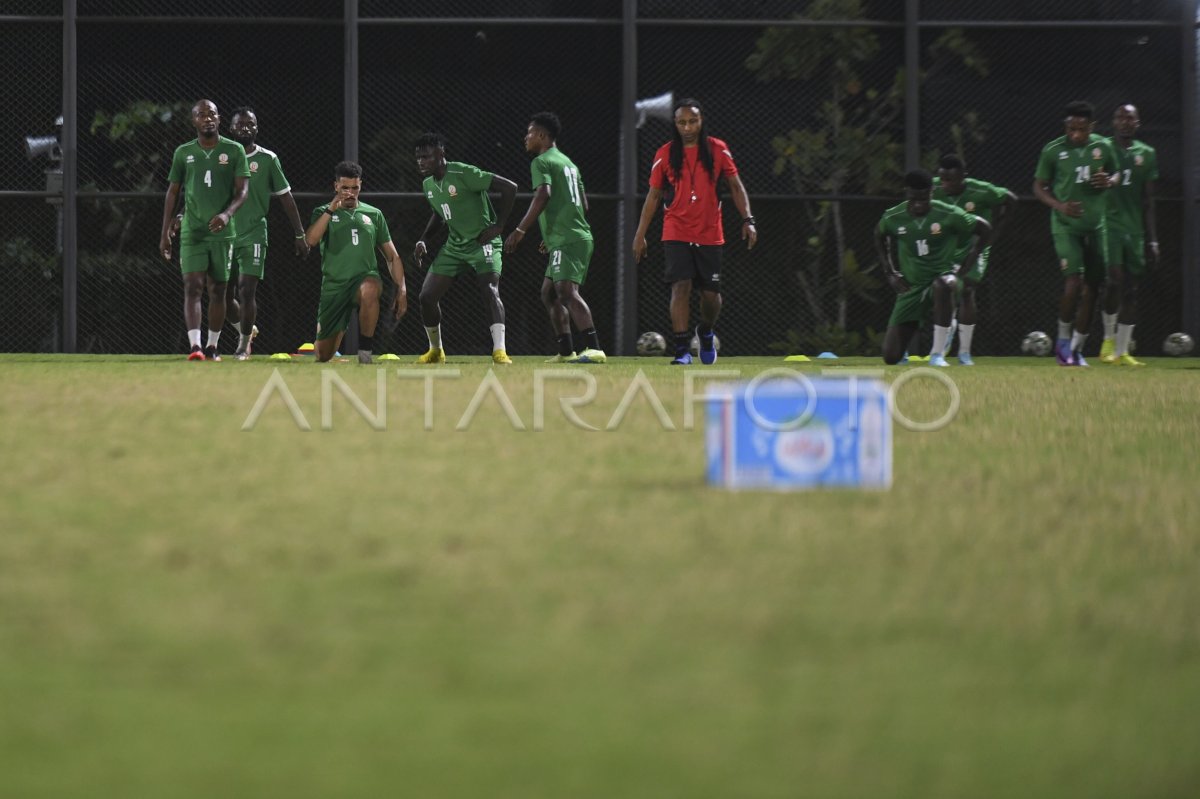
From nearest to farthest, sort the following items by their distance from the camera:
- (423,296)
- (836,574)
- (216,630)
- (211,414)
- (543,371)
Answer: (216,630) < (836,574) < (211,414) < (543,371) < (423,296)

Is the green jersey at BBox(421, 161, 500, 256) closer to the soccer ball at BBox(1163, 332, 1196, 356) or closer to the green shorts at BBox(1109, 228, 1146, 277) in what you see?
the green shorts at BBox(1109, 228, 1146, 277)

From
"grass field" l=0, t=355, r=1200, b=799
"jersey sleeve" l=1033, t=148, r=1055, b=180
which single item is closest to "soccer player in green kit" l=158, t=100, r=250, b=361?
"jersey sleeve" l=1033, t=148, r=1055, b=180

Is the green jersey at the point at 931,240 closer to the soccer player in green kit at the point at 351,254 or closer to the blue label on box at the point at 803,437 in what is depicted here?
the soccer player in green kit at the point at 351,254

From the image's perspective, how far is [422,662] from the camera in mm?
3359

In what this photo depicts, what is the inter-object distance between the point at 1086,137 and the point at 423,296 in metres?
6.04

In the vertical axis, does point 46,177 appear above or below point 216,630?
above

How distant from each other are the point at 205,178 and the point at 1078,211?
7582 mm

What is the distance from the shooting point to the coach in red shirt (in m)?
15.6

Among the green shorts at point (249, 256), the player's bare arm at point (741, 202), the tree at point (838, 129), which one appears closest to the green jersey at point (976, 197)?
the player's bare arm at point (741, 202)

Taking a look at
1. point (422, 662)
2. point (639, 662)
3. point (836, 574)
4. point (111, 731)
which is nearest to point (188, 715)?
point (111, 731)

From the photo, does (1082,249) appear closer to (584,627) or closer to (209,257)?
(209,257)

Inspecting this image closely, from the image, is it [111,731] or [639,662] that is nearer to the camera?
[111,731]

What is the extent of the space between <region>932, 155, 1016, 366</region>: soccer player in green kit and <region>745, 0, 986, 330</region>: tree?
8.76 ft

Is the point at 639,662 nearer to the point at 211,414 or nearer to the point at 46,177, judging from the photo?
the point at 211,414
